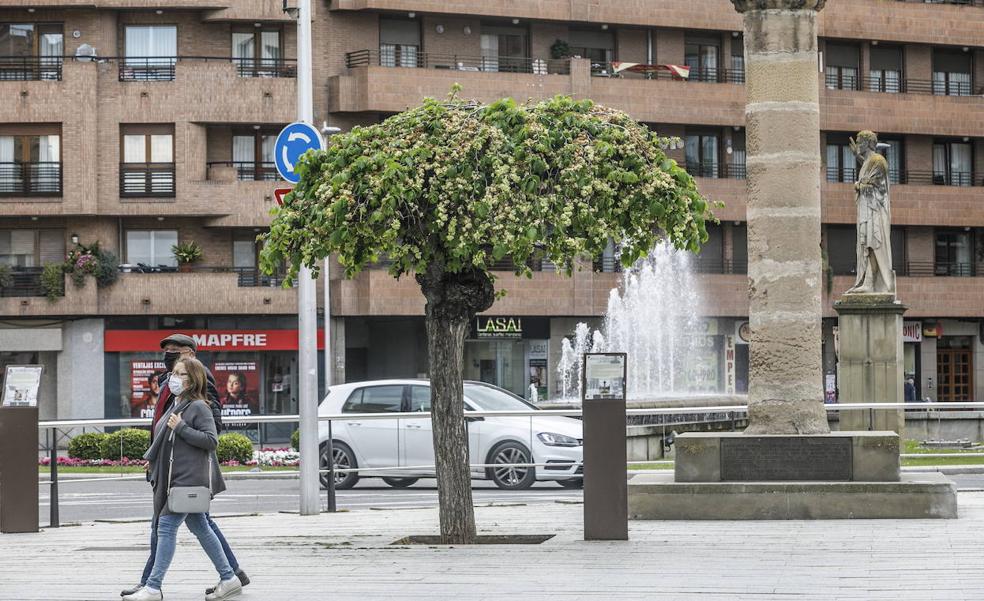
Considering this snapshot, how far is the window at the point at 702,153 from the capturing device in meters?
52.6

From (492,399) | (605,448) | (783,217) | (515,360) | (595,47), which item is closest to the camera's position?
(605,448)

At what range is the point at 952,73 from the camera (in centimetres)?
5647

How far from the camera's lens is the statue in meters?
28.7

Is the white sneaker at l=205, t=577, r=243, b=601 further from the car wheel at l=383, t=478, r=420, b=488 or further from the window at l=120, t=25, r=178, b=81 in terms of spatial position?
the window at l=120, t=25, r=178, b=81

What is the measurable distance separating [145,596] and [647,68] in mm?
42525

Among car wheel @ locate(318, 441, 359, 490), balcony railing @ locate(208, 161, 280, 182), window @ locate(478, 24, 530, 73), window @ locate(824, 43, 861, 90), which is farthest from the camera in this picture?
window @ locate(824, 43, 861, 90)

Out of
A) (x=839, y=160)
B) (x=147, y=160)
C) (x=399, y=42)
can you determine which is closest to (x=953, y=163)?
(x=839, y=160)

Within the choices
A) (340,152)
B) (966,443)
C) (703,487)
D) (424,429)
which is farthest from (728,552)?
(966,443)

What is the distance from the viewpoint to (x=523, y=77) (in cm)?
4909

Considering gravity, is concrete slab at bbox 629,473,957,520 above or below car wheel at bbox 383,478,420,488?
above

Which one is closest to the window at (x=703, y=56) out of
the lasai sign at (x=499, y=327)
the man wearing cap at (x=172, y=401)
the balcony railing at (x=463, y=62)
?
the balcony railing at (x=463, y=62)

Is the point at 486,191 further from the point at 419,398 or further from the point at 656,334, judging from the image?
Answer: the point at 656,334

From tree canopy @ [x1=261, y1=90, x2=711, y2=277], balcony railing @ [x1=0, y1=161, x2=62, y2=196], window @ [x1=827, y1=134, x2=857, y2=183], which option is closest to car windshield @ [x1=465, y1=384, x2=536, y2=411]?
tree canopy @ [x1=261, y1=90, x2=711, y2=277]

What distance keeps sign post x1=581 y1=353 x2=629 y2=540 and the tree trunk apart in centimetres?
118
